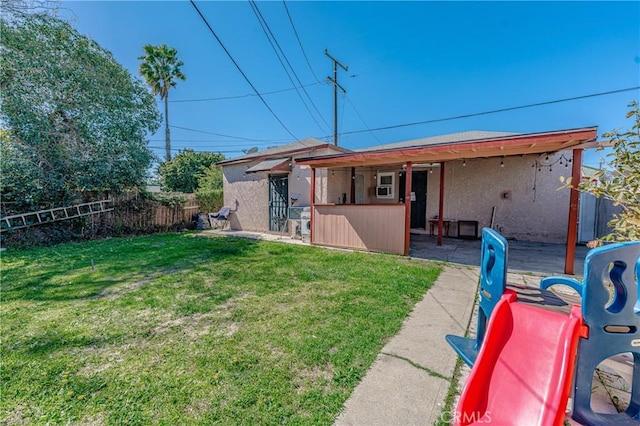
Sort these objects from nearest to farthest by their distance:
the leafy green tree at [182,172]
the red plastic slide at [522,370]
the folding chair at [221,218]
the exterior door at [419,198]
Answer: the red plastic slide at [522,370] < the exterior door at [419,198] < the folding chair at [221,218] < the leafy green tree at [182,172]

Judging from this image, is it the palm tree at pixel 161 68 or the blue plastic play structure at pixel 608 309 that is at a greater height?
the palm tree at pixel 161 68

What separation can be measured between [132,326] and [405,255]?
5328 millimetres

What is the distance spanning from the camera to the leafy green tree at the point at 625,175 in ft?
7.39

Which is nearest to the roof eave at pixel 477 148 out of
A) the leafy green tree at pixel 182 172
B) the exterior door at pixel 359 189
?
the exterior door at pixel 359 189

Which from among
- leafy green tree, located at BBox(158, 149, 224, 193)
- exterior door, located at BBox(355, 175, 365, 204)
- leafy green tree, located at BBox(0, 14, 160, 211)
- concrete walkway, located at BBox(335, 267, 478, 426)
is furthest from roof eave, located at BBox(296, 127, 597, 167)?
leafy green tree, located at BBox(158, 149, 224, 193)

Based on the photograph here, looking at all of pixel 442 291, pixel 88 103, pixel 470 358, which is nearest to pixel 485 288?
pixel 470 358

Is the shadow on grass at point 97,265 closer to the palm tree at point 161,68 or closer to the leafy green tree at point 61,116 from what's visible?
the leafy green tree at point 61,116

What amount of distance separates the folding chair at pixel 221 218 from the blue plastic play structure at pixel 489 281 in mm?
10787

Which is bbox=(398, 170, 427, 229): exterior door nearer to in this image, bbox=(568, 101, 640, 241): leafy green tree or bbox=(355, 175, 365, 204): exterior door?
bbox=(355, 175, 365, 204): exterior door

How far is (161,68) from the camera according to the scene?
1784 centimetres

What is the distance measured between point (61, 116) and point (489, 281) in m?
12.0

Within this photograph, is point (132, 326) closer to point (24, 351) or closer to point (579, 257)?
point (24, 351)

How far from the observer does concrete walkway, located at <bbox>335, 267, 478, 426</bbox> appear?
168cm

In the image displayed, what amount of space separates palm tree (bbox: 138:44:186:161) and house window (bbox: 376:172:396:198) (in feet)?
54.5
